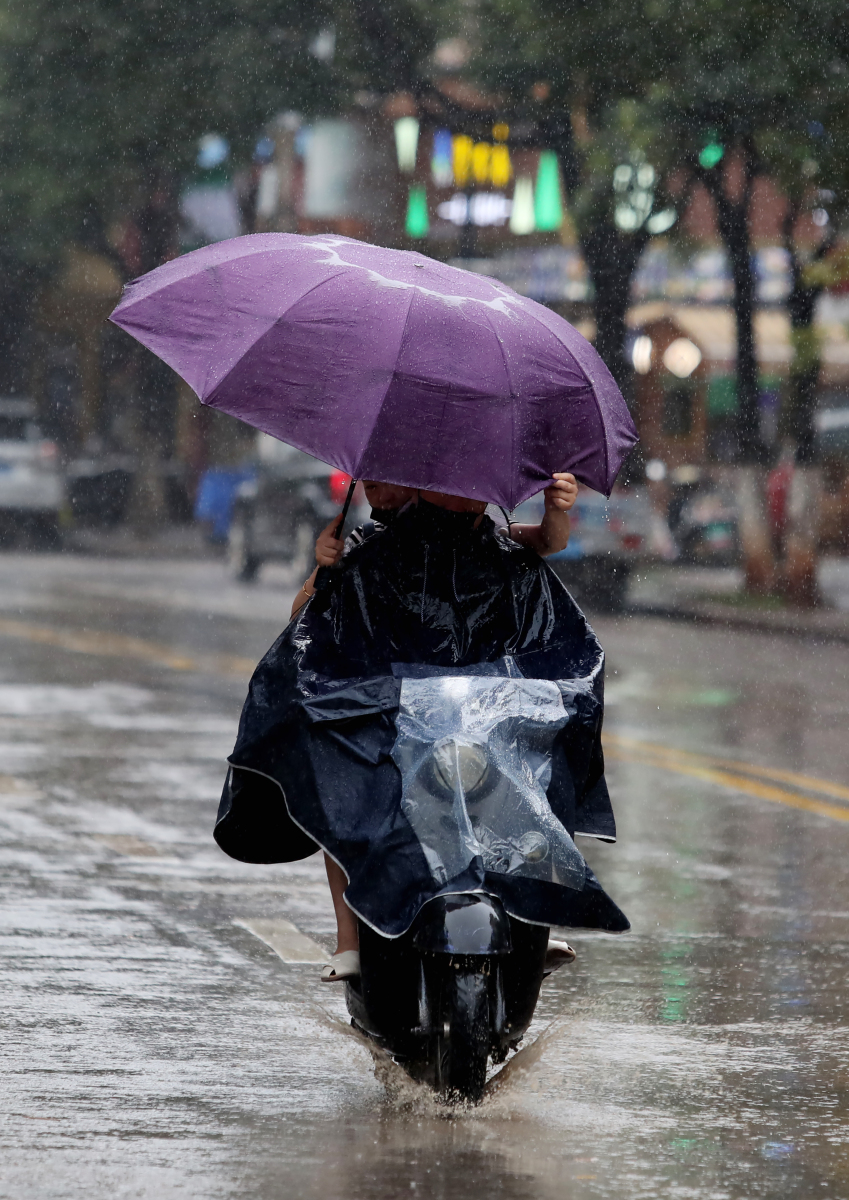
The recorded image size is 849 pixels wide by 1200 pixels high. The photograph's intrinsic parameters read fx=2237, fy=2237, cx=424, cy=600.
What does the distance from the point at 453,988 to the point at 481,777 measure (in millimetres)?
485

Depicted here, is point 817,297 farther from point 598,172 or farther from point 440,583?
point 440,583

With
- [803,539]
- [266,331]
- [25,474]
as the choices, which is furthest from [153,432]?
[266,331]

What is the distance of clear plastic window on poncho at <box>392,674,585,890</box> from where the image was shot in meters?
4.87

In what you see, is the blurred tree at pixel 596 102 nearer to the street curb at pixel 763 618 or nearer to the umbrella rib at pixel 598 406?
the street curb at pixel 763 618

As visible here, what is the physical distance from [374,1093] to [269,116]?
77.7ft

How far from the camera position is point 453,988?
187 inches

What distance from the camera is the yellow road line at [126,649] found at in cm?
1565

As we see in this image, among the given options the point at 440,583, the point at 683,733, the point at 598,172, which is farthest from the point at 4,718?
the point at 598,172

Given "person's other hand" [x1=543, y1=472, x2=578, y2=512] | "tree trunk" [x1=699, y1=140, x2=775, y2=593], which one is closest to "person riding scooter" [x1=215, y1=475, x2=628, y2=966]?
"person's other hand" [x1=543, y1=472, x2=578, y2=512]

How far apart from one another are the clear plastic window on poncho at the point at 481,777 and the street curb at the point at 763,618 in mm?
16951

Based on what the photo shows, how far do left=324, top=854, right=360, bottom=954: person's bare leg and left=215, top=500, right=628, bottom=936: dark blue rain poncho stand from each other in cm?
11

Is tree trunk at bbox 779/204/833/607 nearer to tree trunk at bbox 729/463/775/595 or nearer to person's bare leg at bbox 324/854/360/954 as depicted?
tree trunk at bbox 729/463/775/595

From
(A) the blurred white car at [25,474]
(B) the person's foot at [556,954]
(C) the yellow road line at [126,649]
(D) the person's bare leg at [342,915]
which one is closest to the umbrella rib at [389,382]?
(D) the person's bare leg at [342,915]

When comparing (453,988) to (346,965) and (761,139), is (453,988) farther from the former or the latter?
(761,139)
